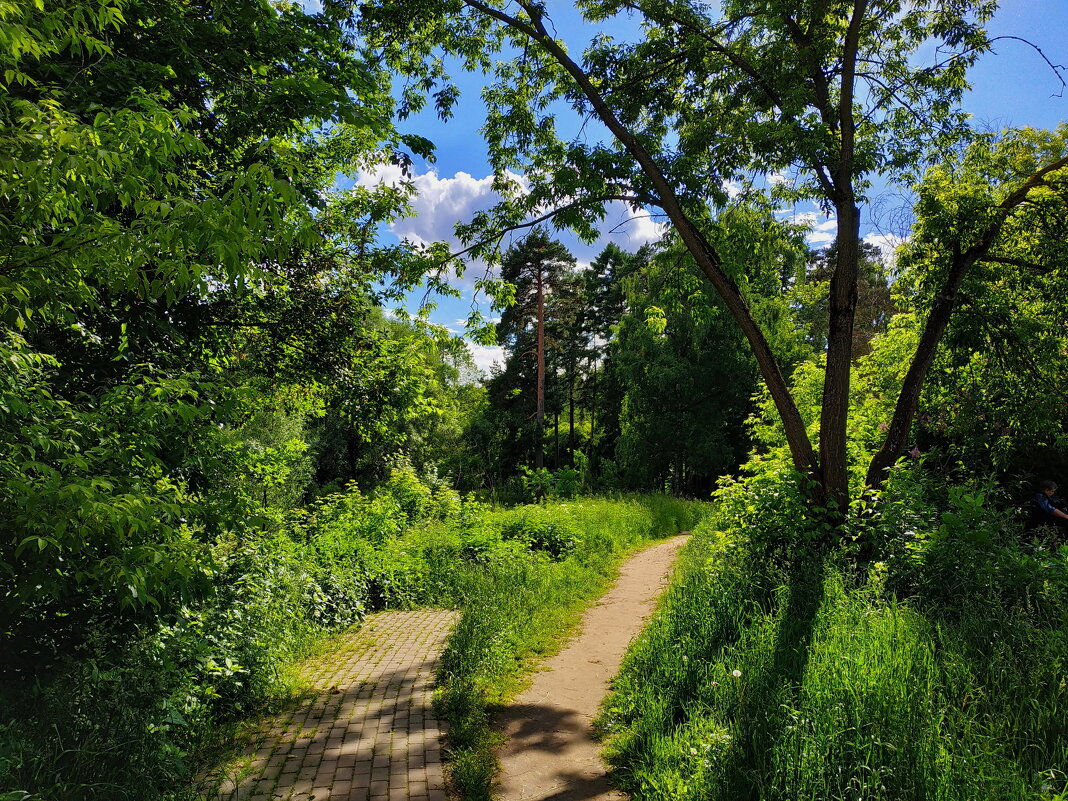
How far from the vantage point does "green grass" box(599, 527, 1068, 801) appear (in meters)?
2.89

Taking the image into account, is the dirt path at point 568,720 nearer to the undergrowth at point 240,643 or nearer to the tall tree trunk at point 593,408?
the undergrowth at point 240,643

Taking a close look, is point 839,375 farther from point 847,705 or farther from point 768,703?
point 847,705

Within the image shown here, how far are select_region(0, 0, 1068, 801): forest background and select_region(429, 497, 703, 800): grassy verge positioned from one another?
0.38 feet

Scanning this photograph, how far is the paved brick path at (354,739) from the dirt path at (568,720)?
637 millimetres

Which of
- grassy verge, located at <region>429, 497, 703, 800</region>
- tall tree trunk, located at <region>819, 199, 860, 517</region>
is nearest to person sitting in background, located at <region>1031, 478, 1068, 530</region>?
tall tree trunk, located at <region>819, 199, 860, 517</region>

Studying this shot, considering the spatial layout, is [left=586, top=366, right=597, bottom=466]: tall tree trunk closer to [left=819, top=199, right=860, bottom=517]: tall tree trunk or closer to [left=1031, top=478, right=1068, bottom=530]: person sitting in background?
[left=1031, top=478, right=1068, bottom=530]: person sitting in background

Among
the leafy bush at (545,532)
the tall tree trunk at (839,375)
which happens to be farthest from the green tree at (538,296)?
the tall tree trunk at (839,375)

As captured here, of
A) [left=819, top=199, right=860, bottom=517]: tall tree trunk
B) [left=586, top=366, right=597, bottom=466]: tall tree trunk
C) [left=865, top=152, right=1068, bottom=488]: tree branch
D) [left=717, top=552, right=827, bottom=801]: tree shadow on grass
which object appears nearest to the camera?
[left=717, top=552, right=827, bottom=801]: tree shadow on grass

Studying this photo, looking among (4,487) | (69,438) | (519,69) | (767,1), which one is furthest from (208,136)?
(767,1)

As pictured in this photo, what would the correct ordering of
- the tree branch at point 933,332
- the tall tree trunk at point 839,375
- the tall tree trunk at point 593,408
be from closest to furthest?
the tall tree trunk at point 839,375 → the tree branch at point 933,332 → the tall tree trunk at point 593,408

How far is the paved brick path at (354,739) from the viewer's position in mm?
3932

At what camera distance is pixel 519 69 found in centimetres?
920

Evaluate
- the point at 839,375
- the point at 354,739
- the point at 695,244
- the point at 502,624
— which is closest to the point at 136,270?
the point at 354,739

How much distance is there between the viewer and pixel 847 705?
336 cm
